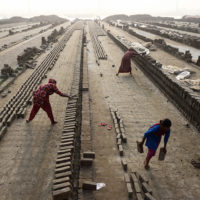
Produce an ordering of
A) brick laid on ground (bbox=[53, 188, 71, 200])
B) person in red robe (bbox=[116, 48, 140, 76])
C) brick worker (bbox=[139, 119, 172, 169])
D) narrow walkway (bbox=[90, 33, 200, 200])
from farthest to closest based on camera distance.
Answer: person in red robe (bbox=[116, 48, 140, 76])
narrow walkway (bbox=[90, 33, 200, 200])
brick worker (bbox=[139, 119, 172, 169])
brick laid on ground (bbox=[53, 188, 71, 200])

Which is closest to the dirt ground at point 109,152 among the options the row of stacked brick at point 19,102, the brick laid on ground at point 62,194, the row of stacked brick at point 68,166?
the row of stacked brick at point 19,102

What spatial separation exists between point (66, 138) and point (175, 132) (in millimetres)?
3798

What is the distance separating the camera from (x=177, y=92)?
8039 millimetres

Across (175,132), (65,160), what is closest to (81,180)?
(65,160)

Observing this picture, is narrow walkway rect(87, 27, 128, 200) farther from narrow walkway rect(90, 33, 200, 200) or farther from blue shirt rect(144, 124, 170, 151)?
blue shirt rect(144, 124, 170, 151)

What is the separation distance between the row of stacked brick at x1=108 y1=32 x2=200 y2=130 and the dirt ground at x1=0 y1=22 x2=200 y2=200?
0.94ft

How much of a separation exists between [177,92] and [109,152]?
4.39 m

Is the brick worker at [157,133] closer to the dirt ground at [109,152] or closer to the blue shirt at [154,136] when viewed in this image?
the blue shirt at [154,136]

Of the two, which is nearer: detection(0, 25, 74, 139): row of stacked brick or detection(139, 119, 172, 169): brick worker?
detection(139, 119, 172, 169): brick worker

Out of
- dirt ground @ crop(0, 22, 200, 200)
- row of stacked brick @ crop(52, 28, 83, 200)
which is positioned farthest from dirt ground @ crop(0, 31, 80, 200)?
row of stacked brick @ crop(52, 28, 83, 200)

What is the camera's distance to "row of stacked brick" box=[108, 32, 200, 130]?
22.1 feet

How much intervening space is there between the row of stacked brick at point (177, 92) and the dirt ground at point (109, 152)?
29 cm

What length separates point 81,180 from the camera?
15.0ft

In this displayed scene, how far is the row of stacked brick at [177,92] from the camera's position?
6.73m
